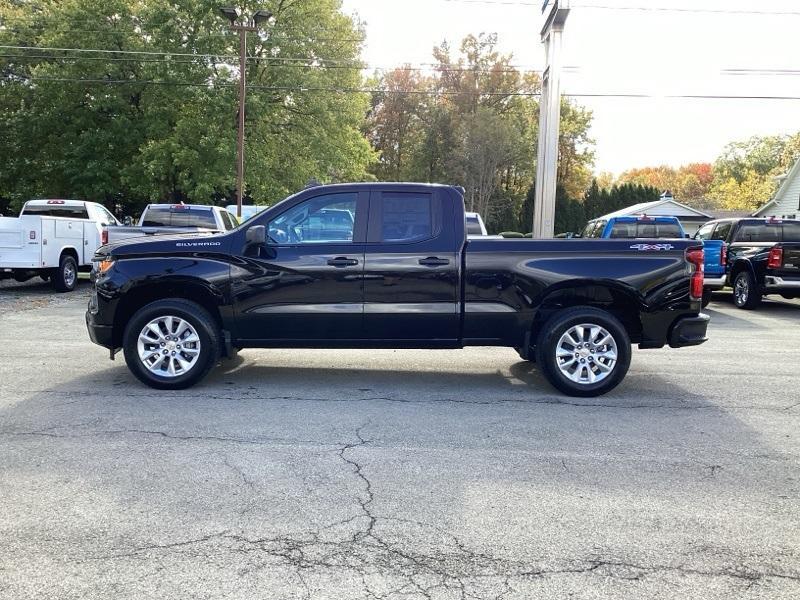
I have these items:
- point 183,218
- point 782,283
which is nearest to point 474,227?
point 782,283

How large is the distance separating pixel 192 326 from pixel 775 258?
40.2 ft

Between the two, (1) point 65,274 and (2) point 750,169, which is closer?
(1) point 65,274

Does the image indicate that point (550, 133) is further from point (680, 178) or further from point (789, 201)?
point (680, 178)

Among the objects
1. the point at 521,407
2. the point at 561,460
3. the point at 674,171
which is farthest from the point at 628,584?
the point at 674,171

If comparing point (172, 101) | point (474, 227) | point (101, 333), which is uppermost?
point (172, 101)

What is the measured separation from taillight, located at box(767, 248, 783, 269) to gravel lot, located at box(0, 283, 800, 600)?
7325 millimetres

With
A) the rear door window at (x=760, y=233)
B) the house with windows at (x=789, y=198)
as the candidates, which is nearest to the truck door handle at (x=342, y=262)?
the rear door window at (x=760, y=233)

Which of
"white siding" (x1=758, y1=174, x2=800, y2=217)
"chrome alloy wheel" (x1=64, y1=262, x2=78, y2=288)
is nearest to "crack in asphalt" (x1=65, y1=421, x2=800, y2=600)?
"chrome alloy wheel" (x1=64, y1=262, x2=78, y2=288)

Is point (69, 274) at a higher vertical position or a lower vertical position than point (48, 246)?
lower

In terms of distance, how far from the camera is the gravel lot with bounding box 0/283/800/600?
325 cm

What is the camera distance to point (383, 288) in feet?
21.8

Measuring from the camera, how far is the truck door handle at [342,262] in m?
6.63

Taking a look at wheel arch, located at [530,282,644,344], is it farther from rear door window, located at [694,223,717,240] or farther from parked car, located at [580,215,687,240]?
rear door window, located at [694,223,717,240]

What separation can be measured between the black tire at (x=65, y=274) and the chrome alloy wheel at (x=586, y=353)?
13.0 meters
